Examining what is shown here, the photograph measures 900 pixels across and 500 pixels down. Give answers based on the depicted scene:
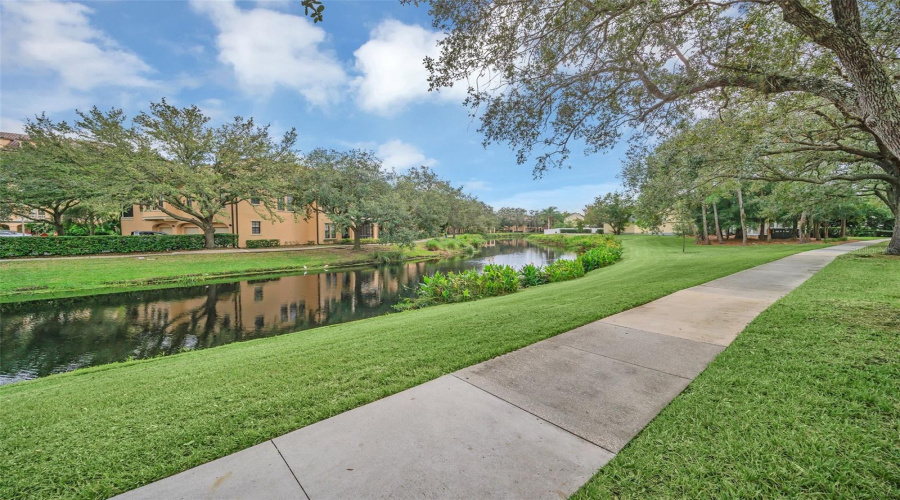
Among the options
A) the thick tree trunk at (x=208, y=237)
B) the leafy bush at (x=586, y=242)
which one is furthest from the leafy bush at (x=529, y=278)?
the thick tree trunk at (x=208, y=237)

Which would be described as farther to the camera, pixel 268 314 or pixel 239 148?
pixel 239 148

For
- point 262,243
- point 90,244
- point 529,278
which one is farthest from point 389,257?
point 90,244

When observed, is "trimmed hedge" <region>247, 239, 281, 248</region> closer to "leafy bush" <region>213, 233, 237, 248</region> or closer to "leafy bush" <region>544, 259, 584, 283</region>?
"leafy bush" <region>213, 233, 237, 248</region>

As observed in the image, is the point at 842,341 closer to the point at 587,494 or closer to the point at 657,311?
the point at 657,311

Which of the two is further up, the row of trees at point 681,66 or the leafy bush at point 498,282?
the row of trees at point 681,66

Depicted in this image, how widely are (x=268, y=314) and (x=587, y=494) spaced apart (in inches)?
422

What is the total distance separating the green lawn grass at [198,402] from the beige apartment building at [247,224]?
23.8m

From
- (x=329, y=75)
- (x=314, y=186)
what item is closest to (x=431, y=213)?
(x=314, y=186)

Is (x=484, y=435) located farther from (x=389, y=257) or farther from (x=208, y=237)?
(x=208, y=237)

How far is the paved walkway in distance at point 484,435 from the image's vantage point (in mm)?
1819

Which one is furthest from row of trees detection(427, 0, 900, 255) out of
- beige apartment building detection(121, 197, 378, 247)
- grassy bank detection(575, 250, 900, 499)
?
beige apartment building detection(121, 197, 378, 247)

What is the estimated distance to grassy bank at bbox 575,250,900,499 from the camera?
5.65 feet

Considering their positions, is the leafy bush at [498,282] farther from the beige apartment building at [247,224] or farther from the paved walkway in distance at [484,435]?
the beige apartment building at [247,224]

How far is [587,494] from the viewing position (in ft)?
5.59
